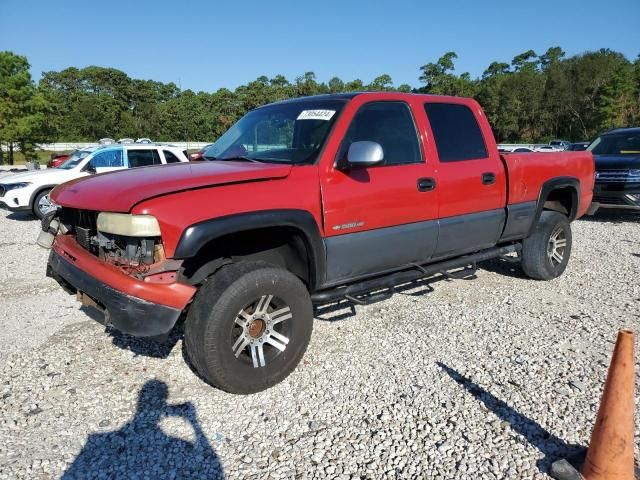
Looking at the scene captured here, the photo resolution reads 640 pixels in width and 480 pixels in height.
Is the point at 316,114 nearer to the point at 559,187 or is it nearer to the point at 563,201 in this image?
the point at 559,187

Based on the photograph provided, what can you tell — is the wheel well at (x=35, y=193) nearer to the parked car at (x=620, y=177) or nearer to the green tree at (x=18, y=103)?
the parked car at (x=620, y=177)

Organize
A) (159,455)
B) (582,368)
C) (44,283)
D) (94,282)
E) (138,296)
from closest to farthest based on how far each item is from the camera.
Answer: (159,455) < (138,296) < (94,282) < (582,368) < (44,283)

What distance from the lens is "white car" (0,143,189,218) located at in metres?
9.90

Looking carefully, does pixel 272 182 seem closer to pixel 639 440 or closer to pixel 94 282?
pixel 94 282

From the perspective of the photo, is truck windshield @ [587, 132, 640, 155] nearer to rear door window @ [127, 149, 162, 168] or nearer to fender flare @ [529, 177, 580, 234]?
fender flare @ [529, 177, 580, 234]

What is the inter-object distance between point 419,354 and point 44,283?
4.58 m

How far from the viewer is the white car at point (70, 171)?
9.90 meters

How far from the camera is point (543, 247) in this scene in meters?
5.38

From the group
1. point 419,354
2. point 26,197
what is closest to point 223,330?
point 419,354

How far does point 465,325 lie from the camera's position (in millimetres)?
4352

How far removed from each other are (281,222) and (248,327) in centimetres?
73

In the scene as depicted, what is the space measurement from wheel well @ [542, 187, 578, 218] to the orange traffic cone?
3710mm

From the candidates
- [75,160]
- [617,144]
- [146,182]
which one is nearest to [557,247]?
[146,182]

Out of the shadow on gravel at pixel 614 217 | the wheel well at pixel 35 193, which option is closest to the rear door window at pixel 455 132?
the shadow on gravel at pixel 614 217
